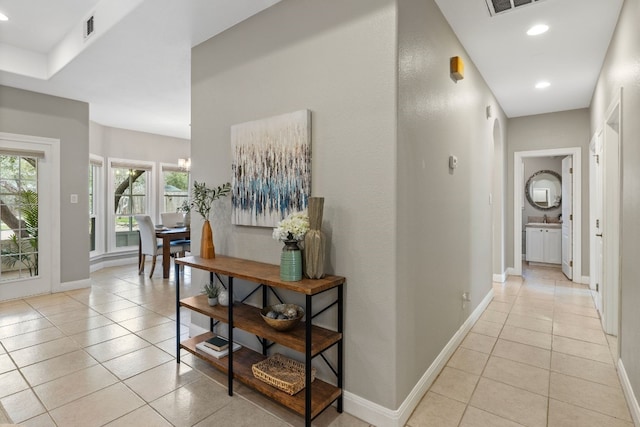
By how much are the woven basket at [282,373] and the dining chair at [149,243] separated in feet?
13.0

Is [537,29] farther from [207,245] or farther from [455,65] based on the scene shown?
[207,245]

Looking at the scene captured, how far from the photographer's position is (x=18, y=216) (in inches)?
165

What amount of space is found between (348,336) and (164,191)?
630 cm

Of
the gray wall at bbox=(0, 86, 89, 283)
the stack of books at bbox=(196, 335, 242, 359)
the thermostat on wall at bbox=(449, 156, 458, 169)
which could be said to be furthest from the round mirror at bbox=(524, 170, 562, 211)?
the gray wall at bbox=(0, 86, 89, 283)

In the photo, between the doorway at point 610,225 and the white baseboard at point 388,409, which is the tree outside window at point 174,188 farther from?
the doorway at point 610,225

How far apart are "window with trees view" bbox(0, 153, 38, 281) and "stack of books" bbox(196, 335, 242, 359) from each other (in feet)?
10.9

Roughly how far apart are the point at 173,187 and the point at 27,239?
10.6 ft

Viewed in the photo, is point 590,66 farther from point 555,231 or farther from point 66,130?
point 66,130

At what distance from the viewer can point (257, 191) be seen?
2.43 m

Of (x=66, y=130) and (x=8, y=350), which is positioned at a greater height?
(x=66, y=130)

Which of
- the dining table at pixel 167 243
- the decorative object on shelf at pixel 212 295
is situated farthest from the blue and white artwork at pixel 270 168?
the dining table at pixel 167 243

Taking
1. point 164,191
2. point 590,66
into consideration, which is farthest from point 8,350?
point 590,66

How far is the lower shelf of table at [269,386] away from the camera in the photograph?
5.93 ft

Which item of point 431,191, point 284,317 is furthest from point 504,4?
point 284,317
